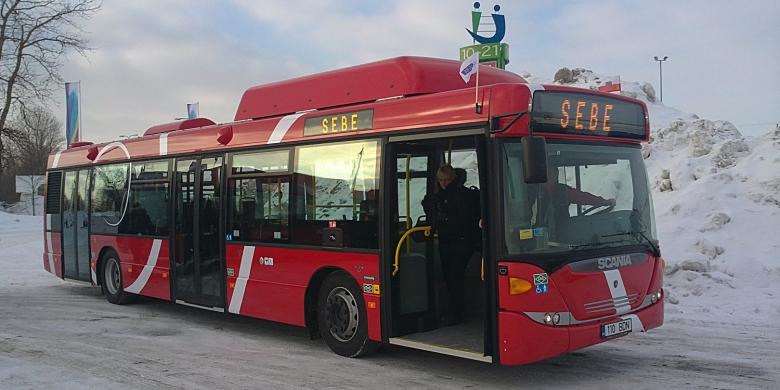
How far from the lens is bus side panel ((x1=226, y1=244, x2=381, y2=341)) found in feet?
23.6

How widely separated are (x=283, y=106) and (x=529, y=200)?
424cm

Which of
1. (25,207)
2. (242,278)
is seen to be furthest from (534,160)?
(25,207)

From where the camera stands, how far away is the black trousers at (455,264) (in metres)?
7.37

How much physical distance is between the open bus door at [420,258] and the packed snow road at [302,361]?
39 cm

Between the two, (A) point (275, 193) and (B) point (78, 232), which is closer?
(A) point (275, 193)

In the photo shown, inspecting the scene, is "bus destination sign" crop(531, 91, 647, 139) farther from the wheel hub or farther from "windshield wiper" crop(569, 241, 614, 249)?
the wheel hub

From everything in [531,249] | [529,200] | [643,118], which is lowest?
[531,249]

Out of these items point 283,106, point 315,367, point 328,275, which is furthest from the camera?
point 283,106

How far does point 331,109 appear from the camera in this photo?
321 inches

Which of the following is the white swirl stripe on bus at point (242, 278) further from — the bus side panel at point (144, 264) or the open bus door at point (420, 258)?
the open bus door at point (420, 258)

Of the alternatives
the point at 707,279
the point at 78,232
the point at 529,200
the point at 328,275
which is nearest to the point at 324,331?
the point at 328,275

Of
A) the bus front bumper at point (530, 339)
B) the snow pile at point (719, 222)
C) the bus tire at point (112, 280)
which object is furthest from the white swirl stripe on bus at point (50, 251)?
the snow pile at point (719, 222)

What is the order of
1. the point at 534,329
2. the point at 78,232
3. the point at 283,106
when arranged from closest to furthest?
the point at 534,329
the point at 283,106
the point at 78,232

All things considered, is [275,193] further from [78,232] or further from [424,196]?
[78,232]
